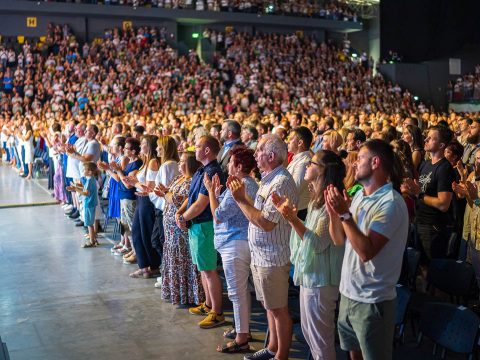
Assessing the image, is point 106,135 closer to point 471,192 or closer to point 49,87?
point 471,192

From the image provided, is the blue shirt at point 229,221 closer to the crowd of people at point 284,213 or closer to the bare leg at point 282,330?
the crowd of people at point 284,213

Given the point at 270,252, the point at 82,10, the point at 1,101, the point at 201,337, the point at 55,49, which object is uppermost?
the point at 82,10

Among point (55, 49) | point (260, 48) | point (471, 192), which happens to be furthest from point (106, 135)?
point (260, 48)

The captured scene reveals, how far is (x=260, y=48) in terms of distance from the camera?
32906 mm

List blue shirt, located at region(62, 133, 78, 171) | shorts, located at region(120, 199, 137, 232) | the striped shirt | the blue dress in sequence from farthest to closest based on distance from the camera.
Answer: blue shirt, located at region(62, 133, 78, 171)
the blue dress
shorts, located at region(120, 199, 137, 232)
the striped shirt

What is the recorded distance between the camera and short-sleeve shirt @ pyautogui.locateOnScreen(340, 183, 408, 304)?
141 inches

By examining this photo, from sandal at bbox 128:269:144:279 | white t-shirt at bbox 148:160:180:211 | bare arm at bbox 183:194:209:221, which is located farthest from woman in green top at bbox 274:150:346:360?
sandal at bbox 128:269:144:279

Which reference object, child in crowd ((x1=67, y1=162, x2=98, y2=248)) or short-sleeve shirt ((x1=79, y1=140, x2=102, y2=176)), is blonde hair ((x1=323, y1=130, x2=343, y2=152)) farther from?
short-sleeve shirt ((x1=79, y1=140, x2=102, y2=176))

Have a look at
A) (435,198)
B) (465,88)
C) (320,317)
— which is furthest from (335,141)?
(465,88)

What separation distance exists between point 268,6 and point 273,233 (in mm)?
30520

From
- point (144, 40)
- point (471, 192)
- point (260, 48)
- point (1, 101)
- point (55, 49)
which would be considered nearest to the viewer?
point (471, 192)

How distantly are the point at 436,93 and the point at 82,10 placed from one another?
19297mm

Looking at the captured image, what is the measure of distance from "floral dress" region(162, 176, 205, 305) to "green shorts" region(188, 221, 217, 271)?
467 millimetres

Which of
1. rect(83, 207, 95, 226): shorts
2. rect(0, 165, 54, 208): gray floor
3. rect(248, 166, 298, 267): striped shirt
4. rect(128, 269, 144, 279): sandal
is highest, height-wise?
rect(248, 166, 298, 267): striped shirt
